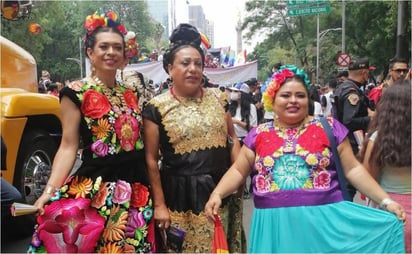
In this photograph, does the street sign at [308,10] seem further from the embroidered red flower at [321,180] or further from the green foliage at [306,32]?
the embroidered red flower at [321,180]

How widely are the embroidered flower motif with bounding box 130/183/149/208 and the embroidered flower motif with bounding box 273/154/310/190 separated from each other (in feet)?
2.54

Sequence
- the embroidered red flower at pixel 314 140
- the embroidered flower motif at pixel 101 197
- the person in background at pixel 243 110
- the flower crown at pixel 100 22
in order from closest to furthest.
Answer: the embroidered red flower at pixel 314 140 → the embroidered flower motif at pixel 101 197 → the flower crown at pixel 100 22 → the person in background at pixel 243 110

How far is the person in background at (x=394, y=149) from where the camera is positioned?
3.02 metres

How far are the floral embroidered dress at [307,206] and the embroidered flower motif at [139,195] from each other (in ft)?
2.11

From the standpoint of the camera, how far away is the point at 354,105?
486 centimetres

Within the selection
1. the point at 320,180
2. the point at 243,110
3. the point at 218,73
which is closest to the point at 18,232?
the point at 320,180

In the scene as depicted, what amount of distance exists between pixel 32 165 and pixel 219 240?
2.99 metres

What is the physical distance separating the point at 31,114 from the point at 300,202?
10.6 ft

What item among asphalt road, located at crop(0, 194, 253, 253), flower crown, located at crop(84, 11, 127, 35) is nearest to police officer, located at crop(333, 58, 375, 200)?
asphalt road, located at crop(0, 194, 253, 253)

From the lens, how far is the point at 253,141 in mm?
2932

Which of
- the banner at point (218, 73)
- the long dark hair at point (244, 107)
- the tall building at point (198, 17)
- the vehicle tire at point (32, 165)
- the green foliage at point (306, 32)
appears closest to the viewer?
the vehicle tire at point (32, 165)

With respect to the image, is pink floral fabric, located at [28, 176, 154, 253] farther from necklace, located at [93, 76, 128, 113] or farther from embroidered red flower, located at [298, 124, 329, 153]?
embroidered red flower, located at [298, 124, 329, 153]

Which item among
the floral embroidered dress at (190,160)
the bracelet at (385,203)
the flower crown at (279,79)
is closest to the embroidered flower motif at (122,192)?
the floral embroidered dress at (190,160)

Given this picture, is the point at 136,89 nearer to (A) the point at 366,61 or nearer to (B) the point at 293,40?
(A) the point at 366,61
